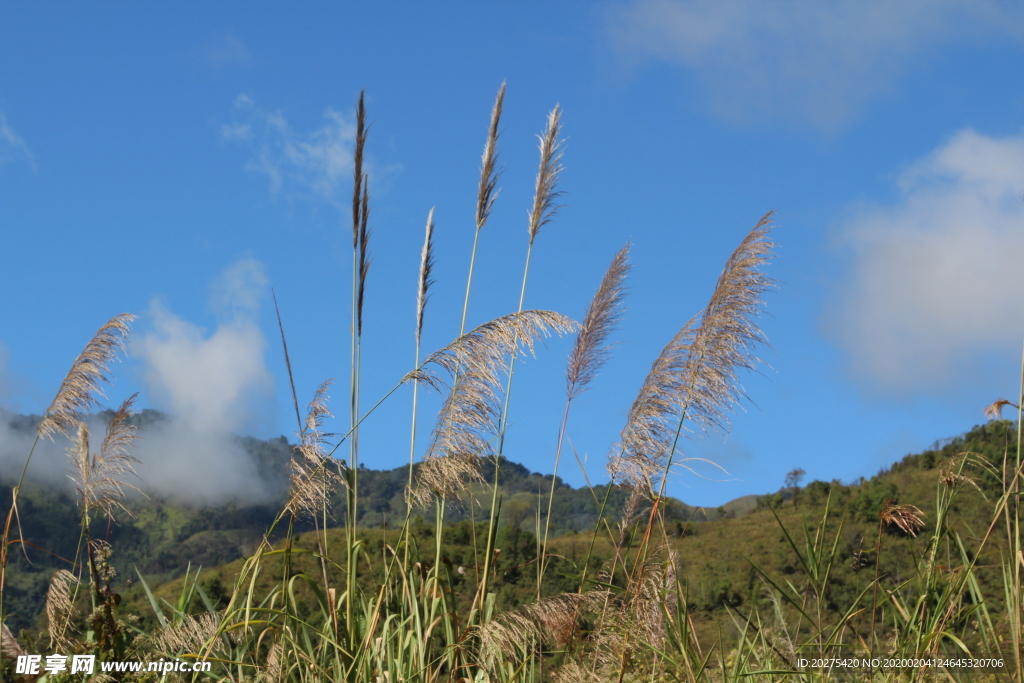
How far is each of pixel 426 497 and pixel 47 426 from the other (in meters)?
2.06

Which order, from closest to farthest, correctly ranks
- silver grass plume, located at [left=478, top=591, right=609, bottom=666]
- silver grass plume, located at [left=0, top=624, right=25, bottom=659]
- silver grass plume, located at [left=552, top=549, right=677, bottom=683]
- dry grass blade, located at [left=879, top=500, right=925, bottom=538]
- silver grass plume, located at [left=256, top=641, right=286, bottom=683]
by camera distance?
silver grass plume, located at [left=478, top=591, right=609, bottom=666], silver grass plume, located at [left=552, top=549, right=677, bottom=683], silver grass plume, located at [left=256, top=641, right=286, bottom=683], silver grass plume, located at [left=0, top=624, right=25, bottom=659], dry grass blade, located at [left=879, top=500, right=925, bottom=538]

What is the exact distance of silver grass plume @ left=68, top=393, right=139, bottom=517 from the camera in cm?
327

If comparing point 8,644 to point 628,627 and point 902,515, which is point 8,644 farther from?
point 902,515

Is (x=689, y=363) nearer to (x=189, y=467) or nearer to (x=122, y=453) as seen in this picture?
(x=122, y=453)

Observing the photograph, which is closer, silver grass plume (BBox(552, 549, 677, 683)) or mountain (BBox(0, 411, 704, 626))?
silver grass plume (BBox(552, 549, 677, 683))

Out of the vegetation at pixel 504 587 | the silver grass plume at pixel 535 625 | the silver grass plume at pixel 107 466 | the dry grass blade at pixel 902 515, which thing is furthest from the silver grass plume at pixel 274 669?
the dry grass blade at pixel 902 515

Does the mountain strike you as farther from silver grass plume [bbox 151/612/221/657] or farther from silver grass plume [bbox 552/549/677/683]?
silver grass plume [bbox 552/549/677/683]

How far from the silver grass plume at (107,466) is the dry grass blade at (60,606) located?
0.29 meters

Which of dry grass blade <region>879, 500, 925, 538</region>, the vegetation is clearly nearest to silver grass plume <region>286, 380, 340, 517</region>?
the vegetation

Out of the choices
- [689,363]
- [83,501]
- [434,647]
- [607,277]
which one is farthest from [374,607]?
[607,277]

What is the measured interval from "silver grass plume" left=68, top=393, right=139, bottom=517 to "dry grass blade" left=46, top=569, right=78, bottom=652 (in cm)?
29

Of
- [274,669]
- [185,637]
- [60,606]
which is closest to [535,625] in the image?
[274,669]

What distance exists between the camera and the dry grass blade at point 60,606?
10.1ft

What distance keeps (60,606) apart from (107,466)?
58 centimetres
